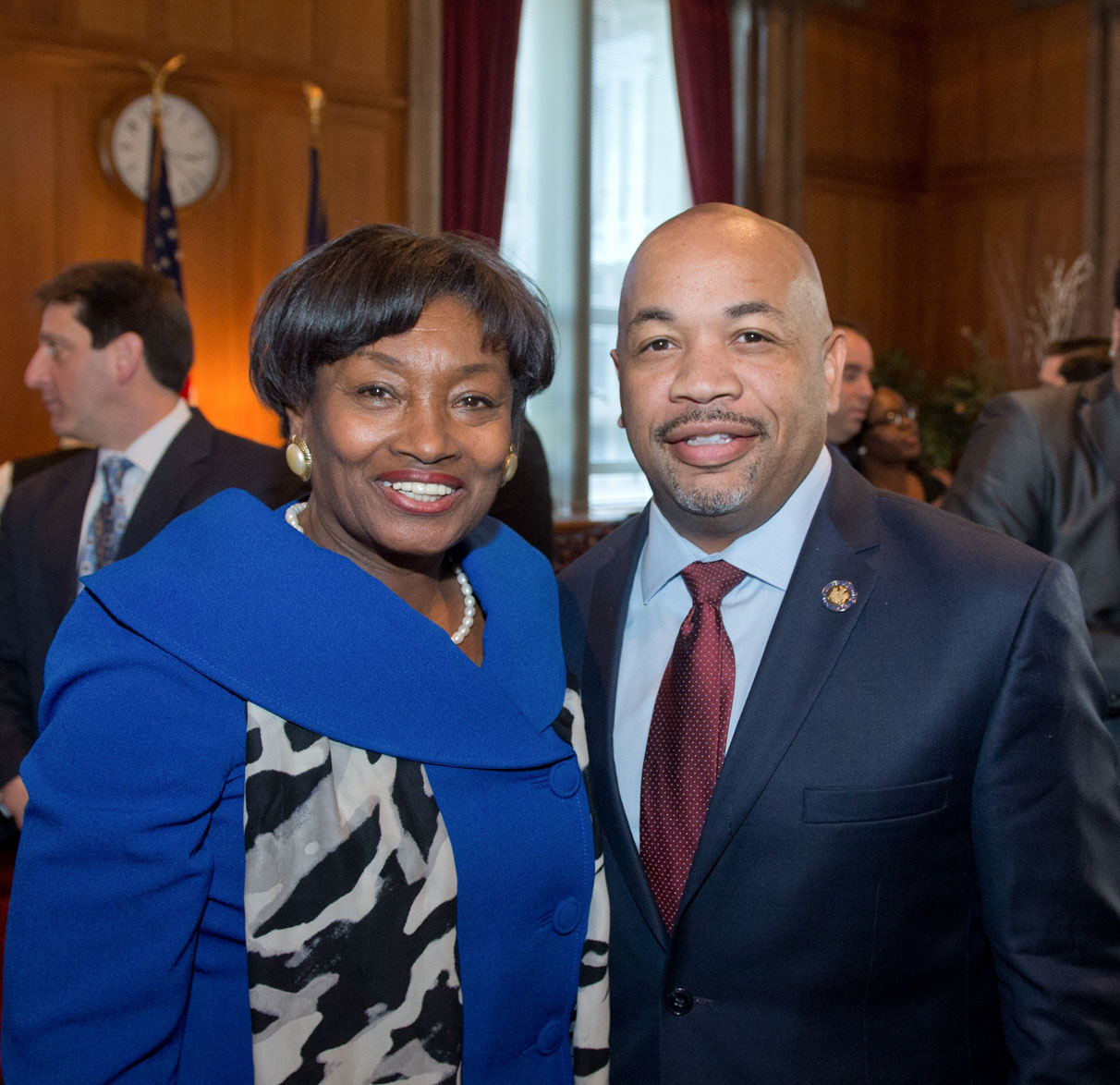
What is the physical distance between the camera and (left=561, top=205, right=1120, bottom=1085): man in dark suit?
137 cm

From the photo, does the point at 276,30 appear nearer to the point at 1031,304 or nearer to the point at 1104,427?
the point at 1104,427

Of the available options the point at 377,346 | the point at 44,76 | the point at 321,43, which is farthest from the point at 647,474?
the point at 321,43

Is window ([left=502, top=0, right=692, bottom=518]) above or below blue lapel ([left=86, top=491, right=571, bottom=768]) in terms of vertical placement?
above

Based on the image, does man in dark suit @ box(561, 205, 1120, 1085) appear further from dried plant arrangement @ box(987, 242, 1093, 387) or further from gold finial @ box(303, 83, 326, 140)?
dried plant arrangement @ box(987, 242, 1093, 387)

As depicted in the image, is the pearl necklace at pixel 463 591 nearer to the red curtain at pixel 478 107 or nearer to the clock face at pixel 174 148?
the clock face at pixel 174 148

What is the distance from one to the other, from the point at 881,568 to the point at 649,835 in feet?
1.51

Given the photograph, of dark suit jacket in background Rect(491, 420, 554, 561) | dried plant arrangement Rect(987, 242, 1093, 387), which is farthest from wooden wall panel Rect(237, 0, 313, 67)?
dried plant arrangement Rect(987, 242, 1093, 387)

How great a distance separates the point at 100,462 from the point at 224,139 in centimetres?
356

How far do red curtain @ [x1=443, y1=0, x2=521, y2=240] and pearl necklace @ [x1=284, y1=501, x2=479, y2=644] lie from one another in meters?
5.33

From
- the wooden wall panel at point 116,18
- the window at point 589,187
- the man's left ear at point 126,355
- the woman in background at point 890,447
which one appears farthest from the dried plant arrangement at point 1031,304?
the man's left ear at point 126,355

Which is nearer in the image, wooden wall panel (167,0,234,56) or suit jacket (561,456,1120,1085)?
suit jacket (561,456,1120,1085)

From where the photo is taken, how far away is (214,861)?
121 cm

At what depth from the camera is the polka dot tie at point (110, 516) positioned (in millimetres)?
2684

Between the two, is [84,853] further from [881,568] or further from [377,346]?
[881,568]
